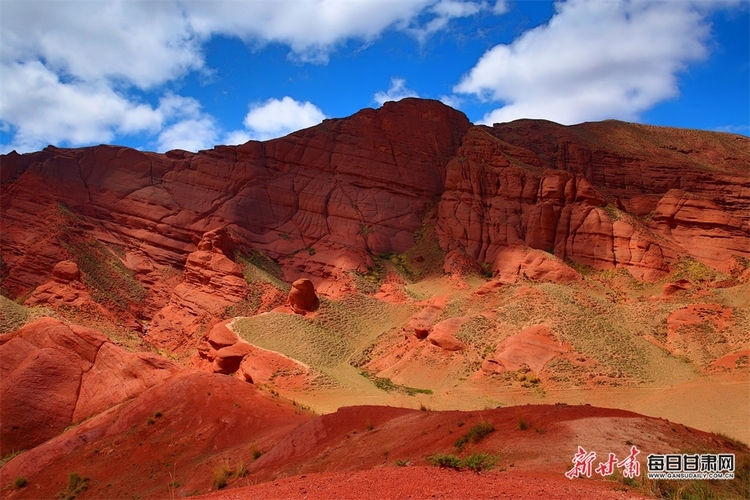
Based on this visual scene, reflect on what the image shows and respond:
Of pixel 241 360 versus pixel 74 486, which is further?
pixel 241 360

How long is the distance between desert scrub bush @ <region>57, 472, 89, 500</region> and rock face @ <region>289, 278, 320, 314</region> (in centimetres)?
2576

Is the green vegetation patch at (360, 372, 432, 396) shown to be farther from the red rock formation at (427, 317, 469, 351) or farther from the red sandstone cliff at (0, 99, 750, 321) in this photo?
the red sandstone cliff at (0, 99, 750, 321)

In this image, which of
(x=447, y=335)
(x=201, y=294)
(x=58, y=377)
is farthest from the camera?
(x=201, y=294)

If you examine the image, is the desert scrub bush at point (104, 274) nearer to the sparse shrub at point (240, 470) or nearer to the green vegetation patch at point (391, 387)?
the green vegetation patch at point (391, 387)

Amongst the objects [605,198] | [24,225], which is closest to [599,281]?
[605,198]

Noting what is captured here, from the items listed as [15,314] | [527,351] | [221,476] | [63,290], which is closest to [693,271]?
[527,351]

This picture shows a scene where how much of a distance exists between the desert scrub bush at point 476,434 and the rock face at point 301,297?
103 feet

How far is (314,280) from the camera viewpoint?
51844 millimetres

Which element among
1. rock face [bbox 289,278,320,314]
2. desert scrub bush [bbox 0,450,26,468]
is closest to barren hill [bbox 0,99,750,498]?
rock face [bbox 289,278,320,314]

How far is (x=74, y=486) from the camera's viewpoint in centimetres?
1758

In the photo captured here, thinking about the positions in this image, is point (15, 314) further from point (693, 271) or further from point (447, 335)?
point (693, 271)

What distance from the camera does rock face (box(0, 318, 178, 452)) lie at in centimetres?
2416

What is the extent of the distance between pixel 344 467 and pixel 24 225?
4433cm

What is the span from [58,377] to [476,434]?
72.4ft
